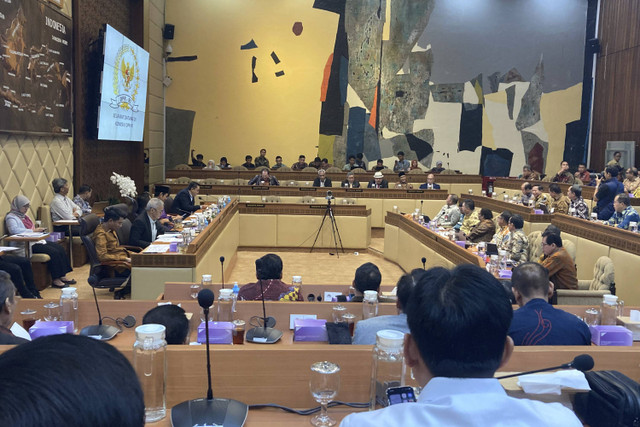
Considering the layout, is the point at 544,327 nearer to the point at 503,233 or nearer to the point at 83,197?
the point at 503,233

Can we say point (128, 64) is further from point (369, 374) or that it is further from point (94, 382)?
point (94, 382)

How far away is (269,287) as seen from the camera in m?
3.56

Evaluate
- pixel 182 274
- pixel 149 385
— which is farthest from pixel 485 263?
pixel 149 385

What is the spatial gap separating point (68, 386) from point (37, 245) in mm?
6277

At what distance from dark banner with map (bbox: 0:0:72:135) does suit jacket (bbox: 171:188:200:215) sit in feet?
6.03

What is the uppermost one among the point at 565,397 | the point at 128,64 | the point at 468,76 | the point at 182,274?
the point at 468,76

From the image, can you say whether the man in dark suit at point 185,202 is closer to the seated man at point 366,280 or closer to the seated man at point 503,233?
the seated man at point 503,233

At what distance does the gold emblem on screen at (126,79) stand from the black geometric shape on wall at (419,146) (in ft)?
23.5

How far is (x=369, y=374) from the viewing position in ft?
6.15

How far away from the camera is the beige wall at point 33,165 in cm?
620

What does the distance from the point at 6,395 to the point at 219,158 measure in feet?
45.7

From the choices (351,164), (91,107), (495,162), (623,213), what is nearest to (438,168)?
(351,164)

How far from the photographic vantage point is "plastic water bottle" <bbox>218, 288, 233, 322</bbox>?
2.90 meters

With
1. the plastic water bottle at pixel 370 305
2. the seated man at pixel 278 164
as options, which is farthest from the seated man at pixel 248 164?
the plastic water bottle at pixel 370 305
